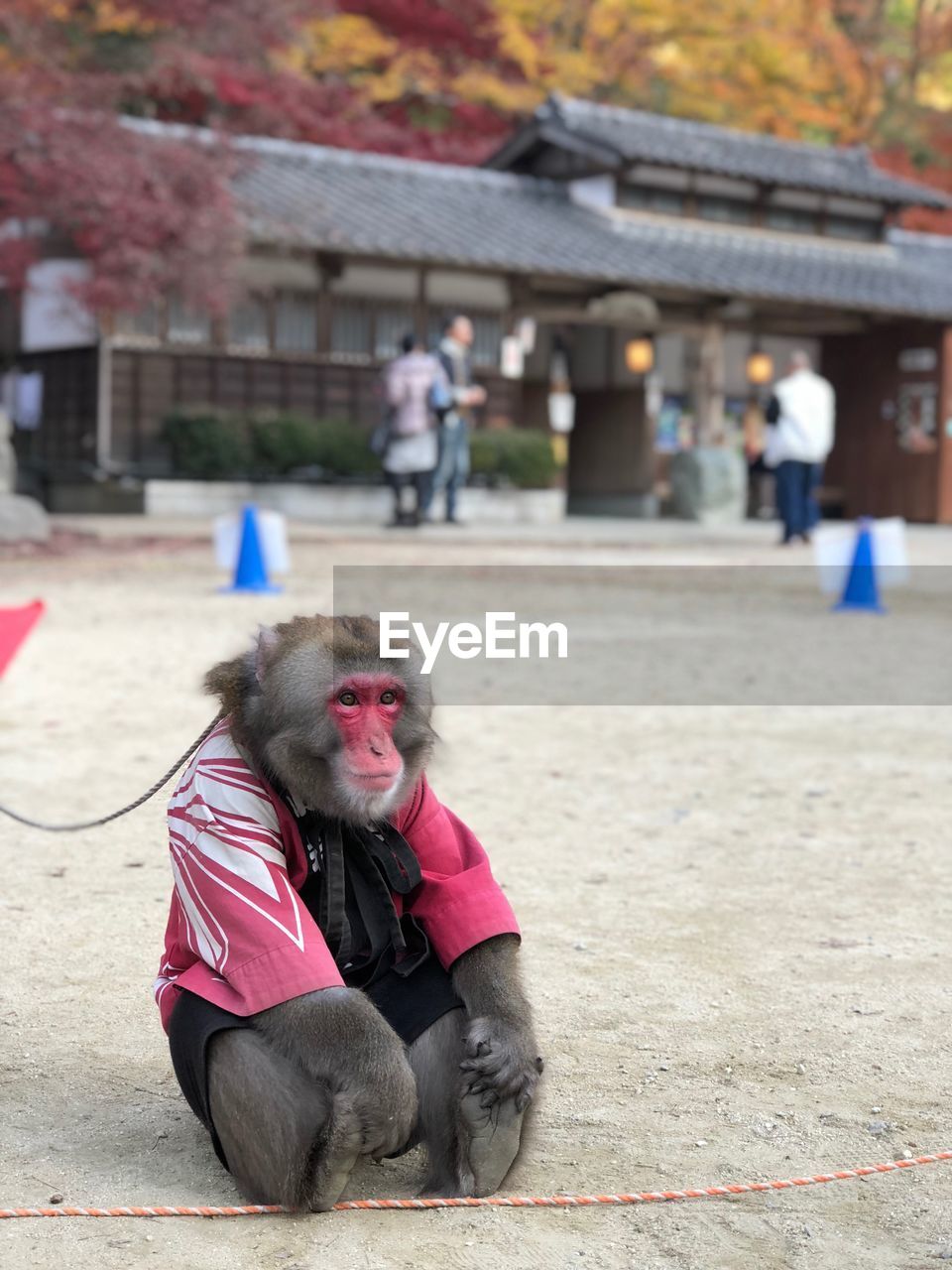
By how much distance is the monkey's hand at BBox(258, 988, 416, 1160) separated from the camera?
224 centimetres

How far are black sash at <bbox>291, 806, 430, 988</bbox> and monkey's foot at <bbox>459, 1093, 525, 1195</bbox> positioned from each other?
0.90ft

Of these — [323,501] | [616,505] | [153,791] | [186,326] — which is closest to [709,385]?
[616,505]

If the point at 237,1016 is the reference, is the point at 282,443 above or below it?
above

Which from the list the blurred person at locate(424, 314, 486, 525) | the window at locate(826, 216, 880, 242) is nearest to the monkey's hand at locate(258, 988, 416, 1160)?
the blurred person at locate(424, 314, 486, 525)

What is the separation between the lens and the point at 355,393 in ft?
64.4

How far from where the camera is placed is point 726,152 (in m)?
22.8

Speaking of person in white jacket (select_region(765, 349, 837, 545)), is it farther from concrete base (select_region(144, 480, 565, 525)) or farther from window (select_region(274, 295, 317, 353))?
window (select_region(274, 295, 317, 353))

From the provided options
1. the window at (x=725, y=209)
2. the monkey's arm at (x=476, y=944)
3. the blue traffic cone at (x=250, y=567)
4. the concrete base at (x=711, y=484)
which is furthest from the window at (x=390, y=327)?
the monkey's arm at (x=476, y=944)

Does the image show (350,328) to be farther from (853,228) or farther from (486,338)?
(853,228)

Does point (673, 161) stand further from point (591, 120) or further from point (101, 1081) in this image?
point (101, 1081)

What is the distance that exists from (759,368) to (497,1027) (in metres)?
22.1

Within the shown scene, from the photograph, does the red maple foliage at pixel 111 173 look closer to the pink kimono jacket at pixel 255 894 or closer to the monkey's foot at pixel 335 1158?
the pink kimono jacket at pixel 255 894

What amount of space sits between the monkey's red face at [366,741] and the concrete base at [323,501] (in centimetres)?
1562

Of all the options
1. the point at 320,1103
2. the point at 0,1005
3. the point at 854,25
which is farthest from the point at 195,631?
the point at 854,25
